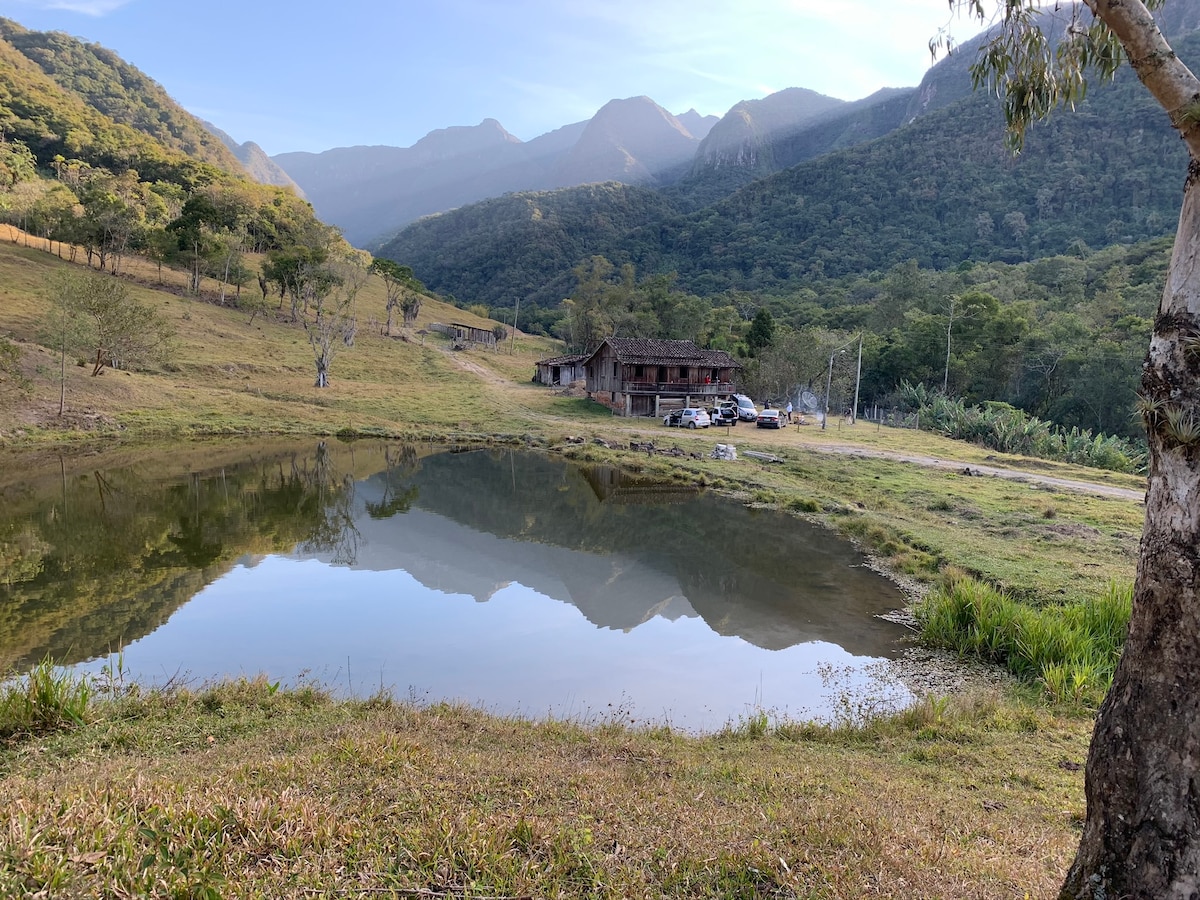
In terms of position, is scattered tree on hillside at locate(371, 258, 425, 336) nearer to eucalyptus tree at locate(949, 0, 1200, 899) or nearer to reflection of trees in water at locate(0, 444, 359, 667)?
reflection of trees in water at locate(0, 444, 359, 667)

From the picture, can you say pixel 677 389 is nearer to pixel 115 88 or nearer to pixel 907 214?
pixel 907 214

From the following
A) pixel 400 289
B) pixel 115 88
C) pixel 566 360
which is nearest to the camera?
pixel 566 360

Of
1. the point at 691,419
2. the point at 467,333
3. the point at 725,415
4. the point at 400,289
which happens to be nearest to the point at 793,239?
the point at 467,333

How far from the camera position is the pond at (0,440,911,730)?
9992 mm

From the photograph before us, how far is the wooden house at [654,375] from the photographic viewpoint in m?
46.9

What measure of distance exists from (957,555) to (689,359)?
109ft

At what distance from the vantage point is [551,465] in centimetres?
3123

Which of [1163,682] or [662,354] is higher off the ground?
[662,354]

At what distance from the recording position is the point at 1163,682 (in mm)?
3072

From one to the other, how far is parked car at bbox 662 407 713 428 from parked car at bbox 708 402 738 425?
0.60 m

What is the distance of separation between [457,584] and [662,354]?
114ft

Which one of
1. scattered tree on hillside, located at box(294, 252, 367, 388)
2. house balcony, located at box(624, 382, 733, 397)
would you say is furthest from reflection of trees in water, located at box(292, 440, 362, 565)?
scattered tree on hillside, located at box(294, 252, 367, 388)

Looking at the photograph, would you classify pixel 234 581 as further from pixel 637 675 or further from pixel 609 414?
pixel 609 414

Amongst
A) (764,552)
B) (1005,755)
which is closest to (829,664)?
(1005,755)
